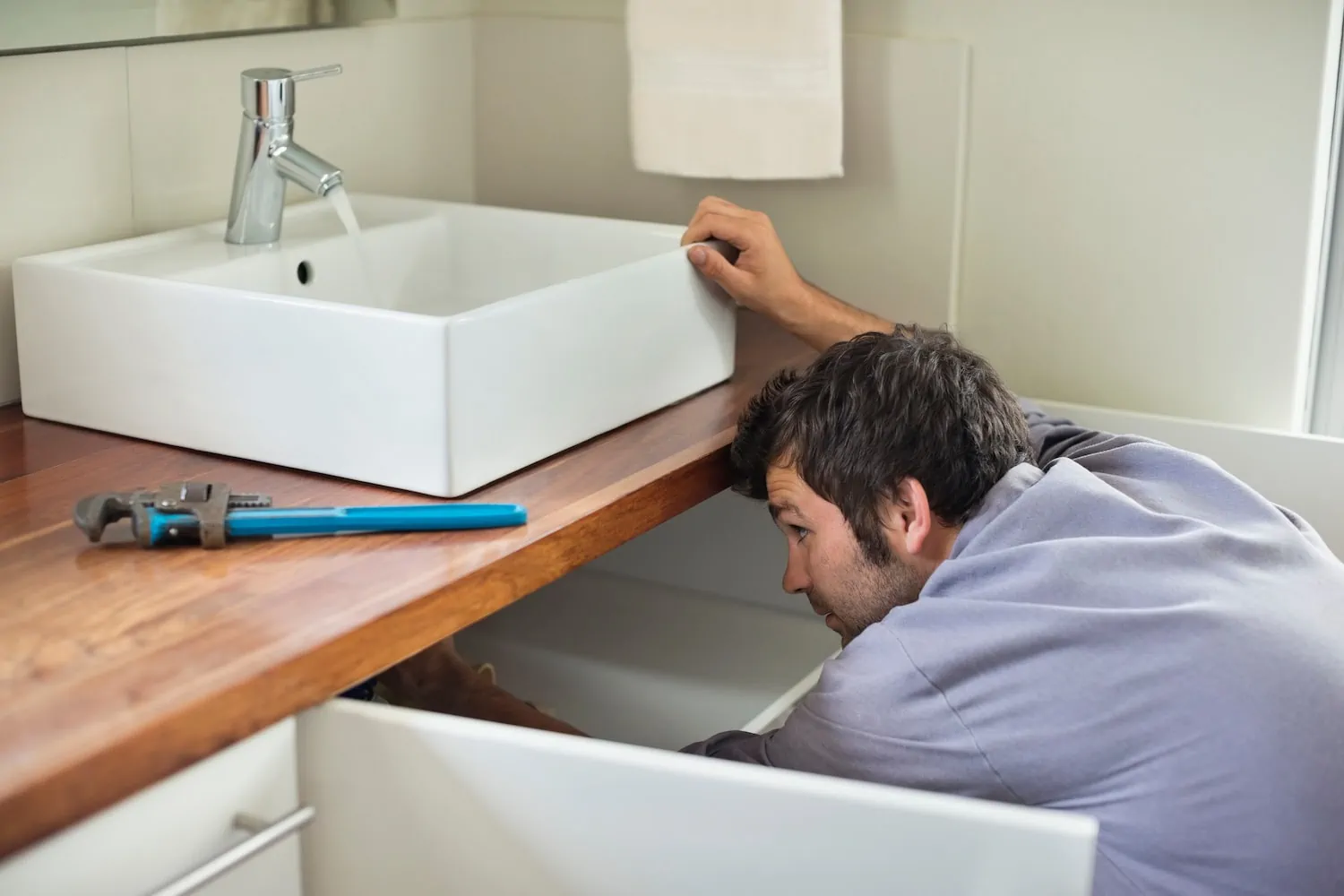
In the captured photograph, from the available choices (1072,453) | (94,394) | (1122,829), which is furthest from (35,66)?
(1122,829)

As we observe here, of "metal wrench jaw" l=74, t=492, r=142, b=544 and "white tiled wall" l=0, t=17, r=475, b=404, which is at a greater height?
"white tiled wall" l=0, t=17, r=475, b=404

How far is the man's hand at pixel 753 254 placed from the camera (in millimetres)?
1547

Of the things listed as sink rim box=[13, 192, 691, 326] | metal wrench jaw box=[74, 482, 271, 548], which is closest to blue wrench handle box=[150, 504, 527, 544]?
metal wrench jaw box=[74, 482, 271, 548]

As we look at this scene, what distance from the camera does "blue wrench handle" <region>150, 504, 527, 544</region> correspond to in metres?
1.09

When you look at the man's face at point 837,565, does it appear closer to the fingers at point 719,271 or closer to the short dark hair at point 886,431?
the short dark hair at point 886,431

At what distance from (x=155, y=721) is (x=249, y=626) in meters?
0.13

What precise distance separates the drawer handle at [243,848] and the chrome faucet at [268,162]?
70cm

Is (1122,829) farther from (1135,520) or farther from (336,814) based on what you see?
(336,814)

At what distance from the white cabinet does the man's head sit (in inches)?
17.2

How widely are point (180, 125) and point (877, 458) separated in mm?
807

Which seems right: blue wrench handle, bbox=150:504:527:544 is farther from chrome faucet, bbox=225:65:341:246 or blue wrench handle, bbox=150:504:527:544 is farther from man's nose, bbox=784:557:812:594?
chrome faucet, bbox=225:65:341:246

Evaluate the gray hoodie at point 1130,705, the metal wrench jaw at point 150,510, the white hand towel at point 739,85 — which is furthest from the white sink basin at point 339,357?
the gray hoodie at point 1130,705

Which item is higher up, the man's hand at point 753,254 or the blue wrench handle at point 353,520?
the man's hand at point 753,254

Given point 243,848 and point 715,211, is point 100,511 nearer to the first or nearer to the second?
point 243,848
